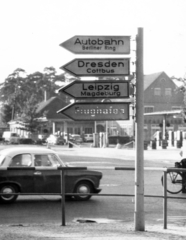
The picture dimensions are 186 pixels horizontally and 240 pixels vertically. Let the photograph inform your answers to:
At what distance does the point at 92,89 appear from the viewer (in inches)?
315

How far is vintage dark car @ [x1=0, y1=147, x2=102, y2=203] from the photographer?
1259cm

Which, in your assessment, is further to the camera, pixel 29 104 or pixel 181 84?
pixel 29 104

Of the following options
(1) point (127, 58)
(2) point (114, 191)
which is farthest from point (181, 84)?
(1) point (127, 58)

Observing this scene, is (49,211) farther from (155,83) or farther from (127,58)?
(155,83)

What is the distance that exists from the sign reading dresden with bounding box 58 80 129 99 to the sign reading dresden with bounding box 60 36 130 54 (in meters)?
0.45

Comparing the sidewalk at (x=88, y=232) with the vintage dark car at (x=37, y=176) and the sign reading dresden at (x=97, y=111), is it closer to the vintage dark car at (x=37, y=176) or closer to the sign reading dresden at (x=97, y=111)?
the sign reading dresden at (x=97, y=111)

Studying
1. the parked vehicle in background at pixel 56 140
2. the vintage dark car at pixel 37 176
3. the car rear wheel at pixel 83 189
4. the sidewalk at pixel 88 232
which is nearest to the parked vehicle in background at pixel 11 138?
the parked vehicle in background at pixel 56 140

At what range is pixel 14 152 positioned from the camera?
43.8 feet

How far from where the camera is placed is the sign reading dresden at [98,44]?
25.9 ft

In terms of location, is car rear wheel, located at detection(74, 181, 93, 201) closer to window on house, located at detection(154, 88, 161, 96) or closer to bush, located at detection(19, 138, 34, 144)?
window on house, located at detection(154, 88, 161, 96)

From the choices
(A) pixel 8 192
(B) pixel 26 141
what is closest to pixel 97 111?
(A) pixel 8 192

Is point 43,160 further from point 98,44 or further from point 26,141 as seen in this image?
point 26,141

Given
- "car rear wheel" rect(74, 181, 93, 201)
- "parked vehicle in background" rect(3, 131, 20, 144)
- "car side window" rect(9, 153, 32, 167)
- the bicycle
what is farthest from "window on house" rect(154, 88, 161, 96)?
"car side window" rect(9, 153, 32, 167)

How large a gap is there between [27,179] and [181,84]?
32590mm
